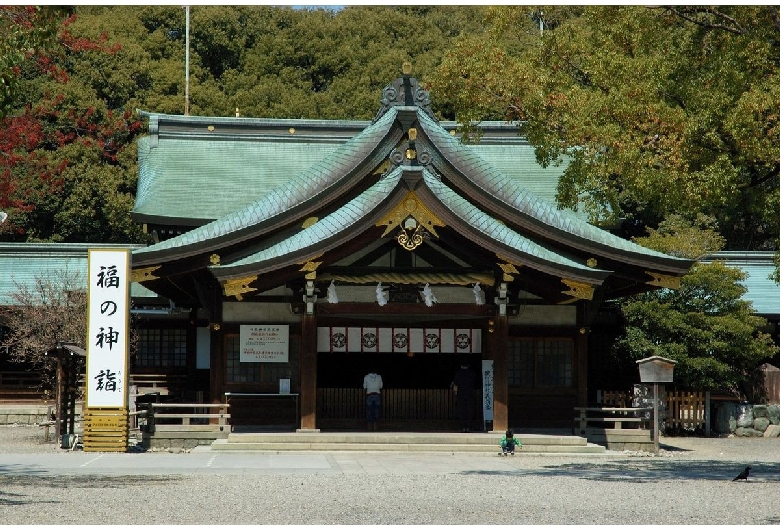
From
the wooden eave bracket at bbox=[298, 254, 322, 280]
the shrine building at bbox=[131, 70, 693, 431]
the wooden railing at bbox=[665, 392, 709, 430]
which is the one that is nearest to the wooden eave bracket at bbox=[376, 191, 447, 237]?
the shrine building at bbox=[131, 70, 693, 431]

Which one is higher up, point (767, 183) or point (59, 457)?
point (767, 183)

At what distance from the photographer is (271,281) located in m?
21.5

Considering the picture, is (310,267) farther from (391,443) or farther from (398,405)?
(398,405)

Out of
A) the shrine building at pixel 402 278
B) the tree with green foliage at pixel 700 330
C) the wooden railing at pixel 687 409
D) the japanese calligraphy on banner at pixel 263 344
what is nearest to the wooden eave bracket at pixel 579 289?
the shrine building at pixel 402 278

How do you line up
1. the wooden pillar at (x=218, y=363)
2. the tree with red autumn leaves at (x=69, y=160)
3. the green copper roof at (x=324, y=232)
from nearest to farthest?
1. the green copper roof at (x=324, y=232)
2. the wooden pillar at (x=218, y=363)
3. the tree with red autumn leaves at (x=69, y=160)

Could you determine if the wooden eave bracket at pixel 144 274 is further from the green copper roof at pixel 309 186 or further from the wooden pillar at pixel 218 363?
the wooden pillar at pixel 218 363

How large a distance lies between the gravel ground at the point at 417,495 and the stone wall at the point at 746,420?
784 centimetres

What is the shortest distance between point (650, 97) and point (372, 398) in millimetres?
9143

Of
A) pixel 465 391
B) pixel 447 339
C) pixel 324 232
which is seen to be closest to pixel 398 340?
pixel 447 339

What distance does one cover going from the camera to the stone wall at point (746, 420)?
27.1 metres

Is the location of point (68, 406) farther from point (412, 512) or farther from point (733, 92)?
point (733, 92)

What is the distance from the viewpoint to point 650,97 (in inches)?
644

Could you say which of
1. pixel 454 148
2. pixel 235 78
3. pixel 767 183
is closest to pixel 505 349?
pixel 454 148

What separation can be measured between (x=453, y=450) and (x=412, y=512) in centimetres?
917
